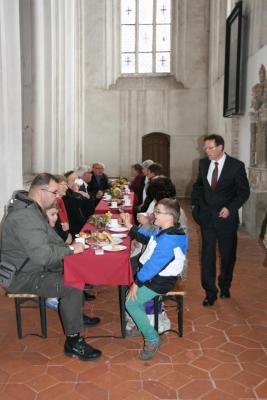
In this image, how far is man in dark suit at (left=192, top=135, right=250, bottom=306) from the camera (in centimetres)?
485

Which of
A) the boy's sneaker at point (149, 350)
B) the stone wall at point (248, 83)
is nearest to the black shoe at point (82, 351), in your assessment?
the boy's sneaker at point (149, 350)

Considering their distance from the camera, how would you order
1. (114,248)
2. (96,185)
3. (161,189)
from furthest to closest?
1. (96,185)
2. (161,189)
3. (114,248)

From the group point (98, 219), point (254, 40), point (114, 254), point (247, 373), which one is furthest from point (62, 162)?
point (247, 373)

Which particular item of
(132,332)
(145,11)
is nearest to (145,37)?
(145,11)

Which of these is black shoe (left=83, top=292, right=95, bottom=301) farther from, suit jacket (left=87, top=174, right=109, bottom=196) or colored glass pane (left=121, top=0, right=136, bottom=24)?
colored glass pane (left=121, top=0, right=136, bottom=24)

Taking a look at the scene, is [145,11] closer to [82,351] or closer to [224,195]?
[224,195]

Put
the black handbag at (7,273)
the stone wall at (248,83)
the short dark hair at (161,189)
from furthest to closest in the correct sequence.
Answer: the stone wall at (248,83) < the short dark hair at (161,189) < the black handbag at (7,273)

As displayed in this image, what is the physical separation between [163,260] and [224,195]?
5.21 feet

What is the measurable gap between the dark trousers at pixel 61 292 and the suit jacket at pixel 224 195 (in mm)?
1889

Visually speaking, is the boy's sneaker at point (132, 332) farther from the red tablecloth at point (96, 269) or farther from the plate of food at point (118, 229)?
the plate of food at point (118, 229)

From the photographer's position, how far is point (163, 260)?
144 inches

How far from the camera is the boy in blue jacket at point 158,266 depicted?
367 centimetres

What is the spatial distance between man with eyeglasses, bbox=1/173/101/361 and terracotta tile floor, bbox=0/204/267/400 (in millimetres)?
267

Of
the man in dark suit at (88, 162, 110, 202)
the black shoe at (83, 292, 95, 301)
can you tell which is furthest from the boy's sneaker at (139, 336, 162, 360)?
the man in dark suit at (88, 162, 110, 202)
